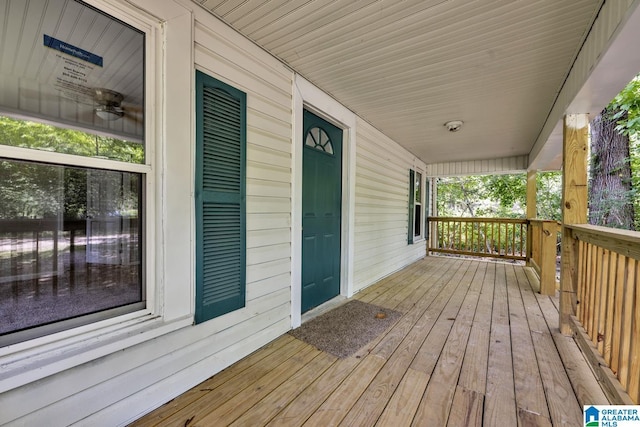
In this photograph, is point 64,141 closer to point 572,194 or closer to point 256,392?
point 256,392

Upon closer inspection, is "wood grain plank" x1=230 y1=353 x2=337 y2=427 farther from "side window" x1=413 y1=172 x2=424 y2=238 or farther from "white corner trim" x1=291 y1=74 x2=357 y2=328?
"side window" x1=413 y1=172 x2=424 y2=238

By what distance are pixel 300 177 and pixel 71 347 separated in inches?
73.0

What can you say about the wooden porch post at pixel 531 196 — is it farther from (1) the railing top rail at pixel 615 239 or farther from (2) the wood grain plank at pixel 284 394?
(2) the wood grain plank at pixel 284 394

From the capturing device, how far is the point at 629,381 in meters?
1.42

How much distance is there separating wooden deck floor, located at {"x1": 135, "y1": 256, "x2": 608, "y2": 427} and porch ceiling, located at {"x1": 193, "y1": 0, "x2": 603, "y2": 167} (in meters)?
2.29

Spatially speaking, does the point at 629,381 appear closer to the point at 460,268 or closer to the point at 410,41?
the point at 410,41

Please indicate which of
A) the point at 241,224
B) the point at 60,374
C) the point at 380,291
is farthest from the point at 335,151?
the point at 60,374

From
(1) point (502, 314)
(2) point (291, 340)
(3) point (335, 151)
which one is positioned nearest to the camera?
(2) point (291, 340)

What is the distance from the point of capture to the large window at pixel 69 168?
1137 millimetres

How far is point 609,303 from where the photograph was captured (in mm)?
1768

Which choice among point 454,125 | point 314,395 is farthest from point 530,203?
point 314,395

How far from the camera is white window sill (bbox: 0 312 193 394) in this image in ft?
3.39

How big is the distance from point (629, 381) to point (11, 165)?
3.16 meters

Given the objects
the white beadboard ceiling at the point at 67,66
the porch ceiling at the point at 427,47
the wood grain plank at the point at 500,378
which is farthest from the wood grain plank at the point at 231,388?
the porch ceiling at the point at 427,47
